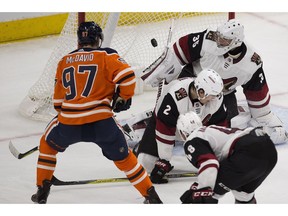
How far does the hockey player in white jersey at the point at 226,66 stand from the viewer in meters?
5.91

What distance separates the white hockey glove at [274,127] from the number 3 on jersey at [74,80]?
1390 mm

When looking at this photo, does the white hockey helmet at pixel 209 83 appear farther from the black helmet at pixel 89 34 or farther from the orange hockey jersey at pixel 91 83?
the black helmet at pixel 89 34

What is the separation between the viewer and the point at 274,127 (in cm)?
619

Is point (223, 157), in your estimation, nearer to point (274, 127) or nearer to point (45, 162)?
point (45, 162)

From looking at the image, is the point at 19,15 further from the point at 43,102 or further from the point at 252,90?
the point at 252,90

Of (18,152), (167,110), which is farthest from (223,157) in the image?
(18,152)

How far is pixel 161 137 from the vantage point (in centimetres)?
562

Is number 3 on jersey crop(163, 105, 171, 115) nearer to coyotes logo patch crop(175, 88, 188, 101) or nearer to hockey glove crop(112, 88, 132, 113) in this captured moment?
coyotes logo patch crop(175, 88, 188, 101)

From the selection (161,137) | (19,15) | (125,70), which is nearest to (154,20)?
(19,15)

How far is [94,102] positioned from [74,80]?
0.13 m

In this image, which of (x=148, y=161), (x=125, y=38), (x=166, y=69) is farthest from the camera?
(x=125, y=38)

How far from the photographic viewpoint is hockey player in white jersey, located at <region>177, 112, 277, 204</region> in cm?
470

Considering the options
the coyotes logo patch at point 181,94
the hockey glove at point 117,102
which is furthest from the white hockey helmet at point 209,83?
the hockey glove at point 117,102
